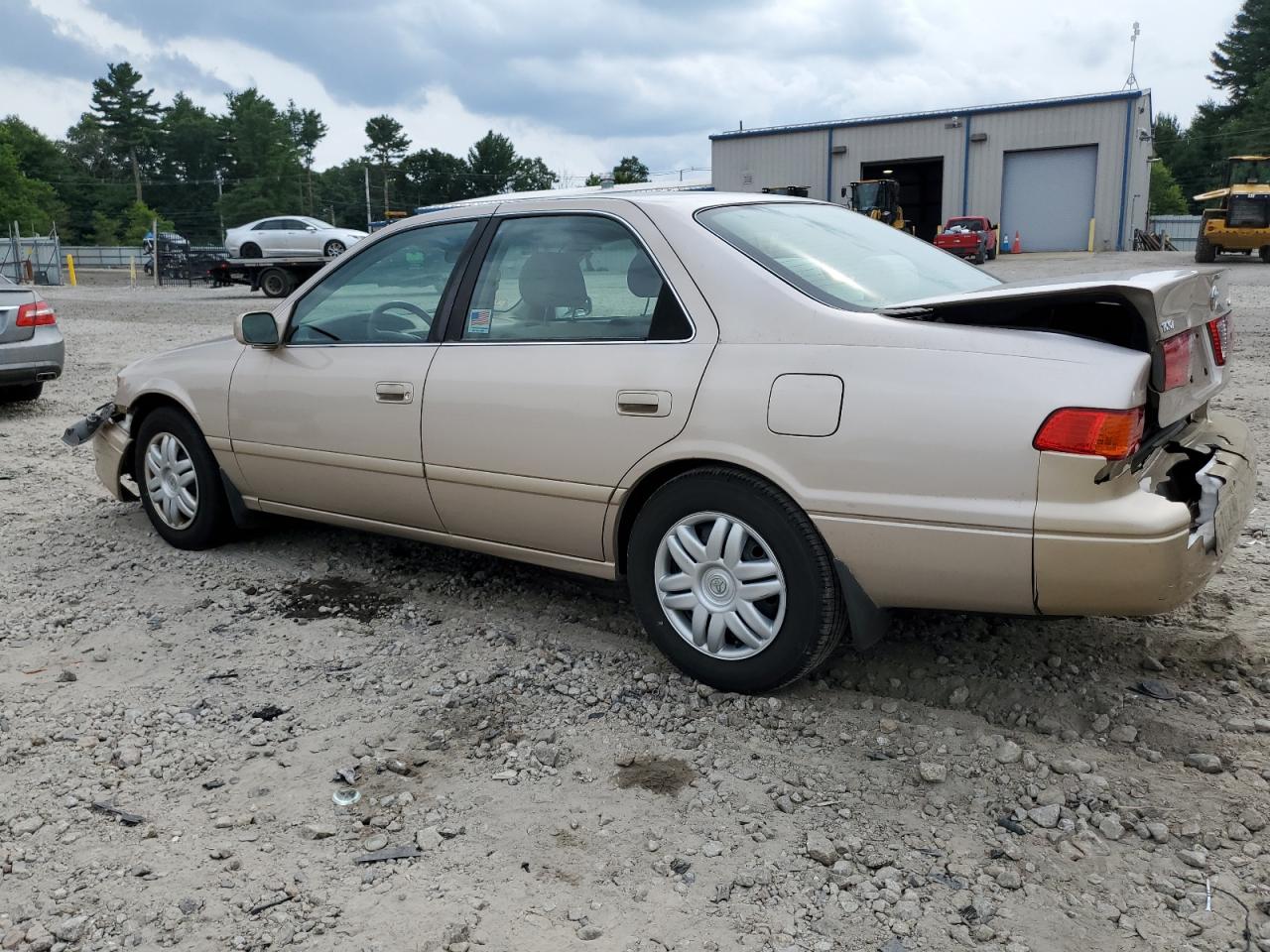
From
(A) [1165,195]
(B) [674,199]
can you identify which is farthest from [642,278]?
(A) [1165,195]

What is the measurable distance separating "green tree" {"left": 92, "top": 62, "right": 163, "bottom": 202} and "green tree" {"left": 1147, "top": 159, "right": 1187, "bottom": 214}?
259 ft

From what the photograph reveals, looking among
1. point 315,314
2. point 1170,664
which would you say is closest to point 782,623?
point 1170,664

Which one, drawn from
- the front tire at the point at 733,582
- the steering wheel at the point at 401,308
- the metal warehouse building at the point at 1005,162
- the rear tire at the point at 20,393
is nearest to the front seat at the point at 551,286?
the steering wheel at the point at 401,308

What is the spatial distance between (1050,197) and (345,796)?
39607mm

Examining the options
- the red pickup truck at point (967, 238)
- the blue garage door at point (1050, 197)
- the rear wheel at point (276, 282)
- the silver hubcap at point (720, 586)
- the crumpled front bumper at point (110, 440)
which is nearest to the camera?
the silver hubcap at point (720, 586)

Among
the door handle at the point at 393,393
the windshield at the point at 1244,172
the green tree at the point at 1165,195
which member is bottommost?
the door handle at the point at 393,393

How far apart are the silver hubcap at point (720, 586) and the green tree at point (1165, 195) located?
85596 millimetres

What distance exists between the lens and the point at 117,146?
92562 millimetres

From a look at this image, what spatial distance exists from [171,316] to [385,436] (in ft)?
62.9

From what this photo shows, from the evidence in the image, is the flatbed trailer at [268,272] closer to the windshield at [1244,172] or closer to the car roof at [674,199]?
the car roof at [674,199]

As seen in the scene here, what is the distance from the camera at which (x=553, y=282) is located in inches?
157

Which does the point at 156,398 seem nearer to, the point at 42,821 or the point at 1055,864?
the point at 42,821

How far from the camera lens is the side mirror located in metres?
4.69

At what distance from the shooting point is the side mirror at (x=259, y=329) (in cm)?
469
